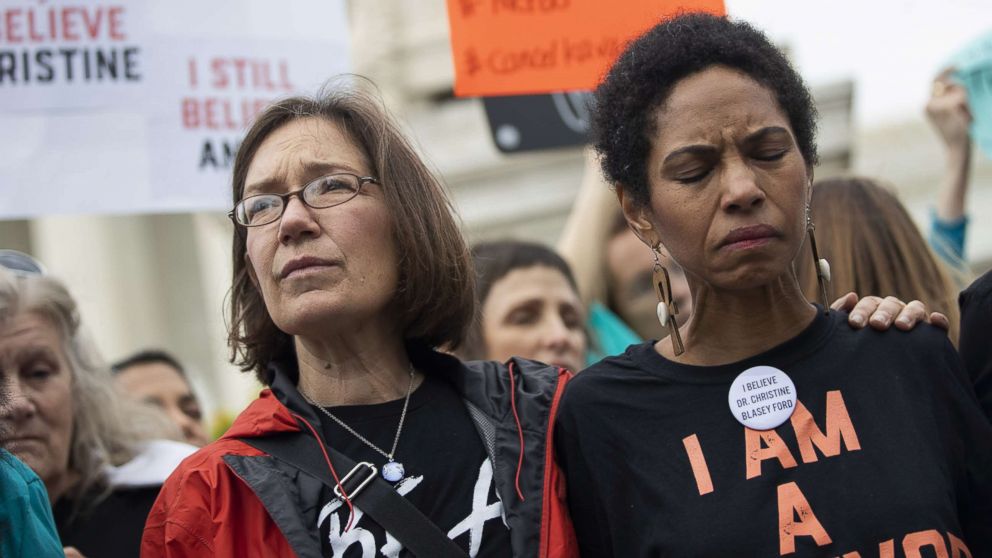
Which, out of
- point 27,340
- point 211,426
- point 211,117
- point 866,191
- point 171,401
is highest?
point 211,117

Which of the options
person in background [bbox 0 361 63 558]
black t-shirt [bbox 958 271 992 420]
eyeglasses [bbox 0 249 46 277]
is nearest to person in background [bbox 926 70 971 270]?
black t-shirt [bbox 958 271 992 420]

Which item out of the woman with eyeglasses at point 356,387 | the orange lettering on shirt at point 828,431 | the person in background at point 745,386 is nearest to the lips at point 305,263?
the woman with eyeglasses at point 356,387

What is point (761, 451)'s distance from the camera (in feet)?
7.32

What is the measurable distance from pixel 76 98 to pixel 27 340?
1277mm

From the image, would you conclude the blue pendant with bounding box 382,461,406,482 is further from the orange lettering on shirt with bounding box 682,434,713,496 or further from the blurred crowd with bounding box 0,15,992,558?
the orange lettering on shirt with bounding box 682,434,713,496

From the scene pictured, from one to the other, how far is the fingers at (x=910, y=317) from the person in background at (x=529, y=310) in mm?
1726

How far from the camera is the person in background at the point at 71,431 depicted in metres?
3.02

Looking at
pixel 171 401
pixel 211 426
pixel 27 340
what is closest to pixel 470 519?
pixel 27 340

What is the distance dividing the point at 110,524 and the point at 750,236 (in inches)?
67.0

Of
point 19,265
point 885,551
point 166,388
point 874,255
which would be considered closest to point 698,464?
point 885,551

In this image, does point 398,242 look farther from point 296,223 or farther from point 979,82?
point 979,82

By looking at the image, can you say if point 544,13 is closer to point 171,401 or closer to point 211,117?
point 211,117

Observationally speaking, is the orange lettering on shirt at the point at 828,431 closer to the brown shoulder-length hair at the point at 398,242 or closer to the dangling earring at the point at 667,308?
the dangling earring at the point at 667,308

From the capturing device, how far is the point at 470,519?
242 centimetres
